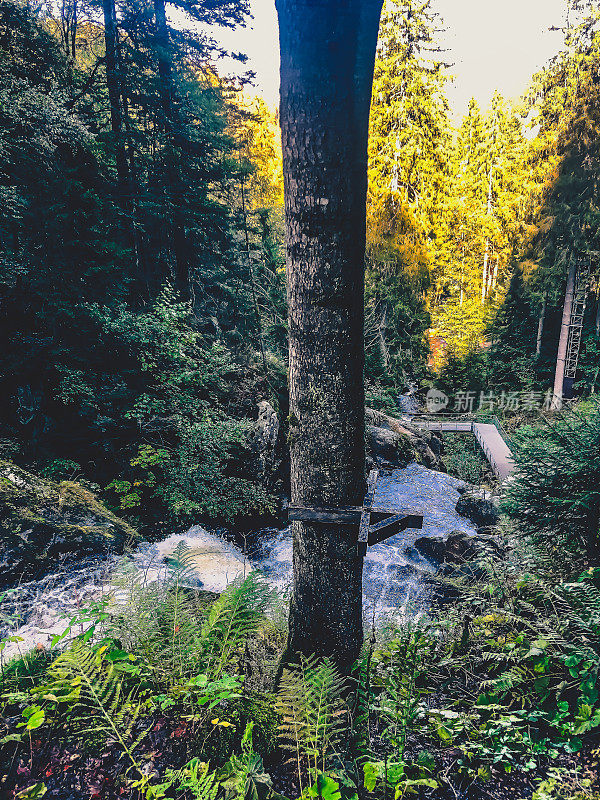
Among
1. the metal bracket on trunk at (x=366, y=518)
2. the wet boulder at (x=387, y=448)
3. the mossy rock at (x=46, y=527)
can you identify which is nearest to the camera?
the metal bracket on trunk at (x=366, y=518)

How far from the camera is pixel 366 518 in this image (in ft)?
7.86

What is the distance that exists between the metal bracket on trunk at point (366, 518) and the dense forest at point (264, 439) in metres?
0.07

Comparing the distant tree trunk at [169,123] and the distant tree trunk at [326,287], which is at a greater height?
the distant tree trunk at [169,123]

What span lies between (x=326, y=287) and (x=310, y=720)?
212 cm

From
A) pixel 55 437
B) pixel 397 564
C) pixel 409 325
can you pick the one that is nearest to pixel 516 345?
pixel 409 325

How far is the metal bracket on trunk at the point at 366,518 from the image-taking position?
235cm

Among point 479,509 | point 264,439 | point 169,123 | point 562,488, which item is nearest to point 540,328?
point 479,509

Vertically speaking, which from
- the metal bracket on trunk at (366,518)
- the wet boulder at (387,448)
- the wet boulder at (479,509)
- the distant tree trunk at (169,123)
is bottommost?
the wet boulder at (479,509)

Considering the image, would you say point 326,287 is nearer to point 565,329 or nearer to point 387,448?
point 387,448

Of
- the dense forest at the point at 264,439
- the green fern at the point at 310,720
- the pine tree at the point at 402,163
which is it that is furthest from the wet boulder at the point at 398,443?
the green fern at the point at 310,720

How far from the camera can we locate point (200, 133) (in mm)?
10328

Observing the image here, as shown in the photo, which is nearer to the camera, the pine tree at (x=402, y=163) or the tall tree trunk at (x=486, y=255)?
the pine tree at (x=402, y=163)

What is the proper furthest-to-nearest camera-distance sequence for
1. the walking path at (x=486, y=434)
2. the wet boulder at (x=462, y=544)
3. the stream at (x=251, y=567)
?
the walking path at (x=486, y=434) < the wet boulder at (x=462, y=544) < the stream at (x=251, y=567)

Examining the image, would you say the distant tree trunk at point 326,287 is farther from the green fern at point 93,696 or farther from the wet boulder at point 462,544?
the wet boulder at point 462,544
